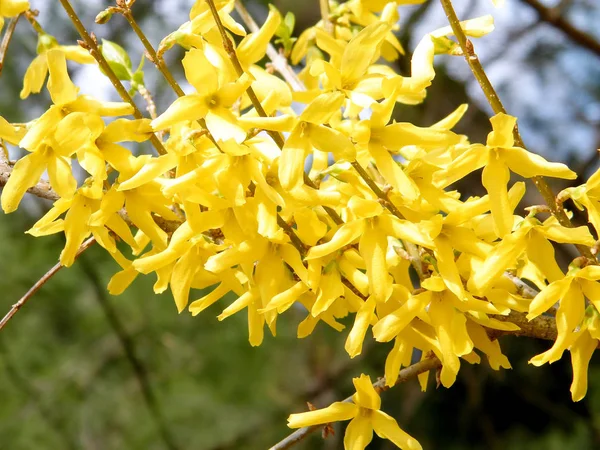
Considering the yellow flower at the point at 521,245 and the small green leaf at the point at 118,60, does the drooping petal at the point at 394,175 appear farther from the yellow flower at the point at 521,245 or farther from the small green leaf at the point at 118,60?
the small green leaf at the point at 118,60

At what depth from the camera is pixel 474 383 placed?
7.93ft

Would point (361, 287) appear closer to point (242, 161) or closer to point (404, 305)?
point (404, 305)

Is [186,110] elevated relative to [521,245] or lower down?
elevated

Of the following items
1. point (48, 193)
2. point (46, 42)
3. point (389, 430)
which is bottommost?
point (389, 430)

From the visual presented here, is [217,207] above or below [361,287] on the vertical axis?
above

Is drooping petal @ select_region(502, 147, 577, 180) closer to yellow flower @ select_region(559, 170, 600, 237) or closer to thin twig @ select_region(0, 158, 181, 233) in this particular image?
yellow flower @ select_region(559, 170, 600, 237)

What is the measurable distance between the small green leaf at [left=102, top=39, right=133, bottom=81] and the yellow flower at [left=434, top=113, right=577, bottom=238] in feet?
1.76

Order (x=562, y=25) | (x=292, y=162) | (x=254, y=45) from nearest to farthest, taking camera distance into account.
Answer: (x=292, y=162) < (x=254, y=45) < (x=562, y=25)

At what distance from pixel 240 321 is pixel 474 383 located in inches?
40.6

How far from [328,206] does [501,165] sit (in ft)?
0.59

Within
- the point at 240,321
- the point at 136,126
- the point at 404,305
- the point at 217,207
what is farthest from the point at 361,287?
the point at 240,321

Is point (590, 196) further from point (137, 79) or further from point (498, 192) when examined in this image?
point (137, 79)

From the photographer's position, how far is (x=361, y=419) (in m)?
0.85

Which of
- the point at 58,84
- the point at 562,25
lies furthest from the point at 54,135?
the point at 562,25
